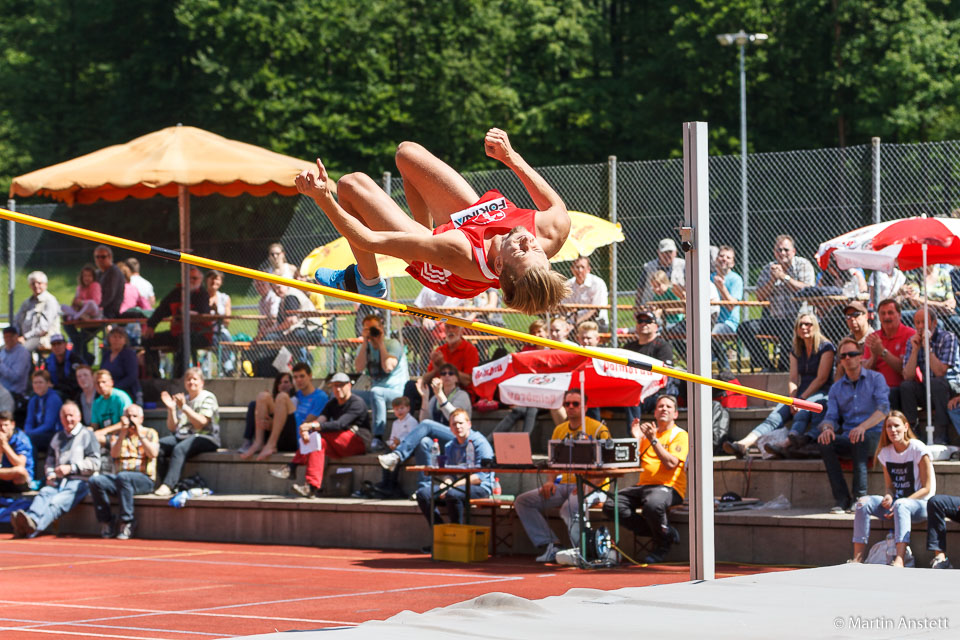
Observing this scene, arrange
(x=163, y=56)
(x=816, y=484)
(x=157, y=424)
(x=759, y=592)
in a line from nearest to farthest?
1. (x=759, y=592)
2. (x=816, y=484)
3. (x=157, y=424)
4. (x=163, y=56)

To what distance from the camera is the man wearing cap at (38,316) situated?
1341 centimetres

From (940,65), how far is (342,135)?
1423cm

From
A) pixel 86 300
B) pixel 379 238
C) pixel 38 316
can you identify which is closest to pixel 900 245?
pixel 379 238

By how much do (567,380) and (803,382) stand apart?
187cm

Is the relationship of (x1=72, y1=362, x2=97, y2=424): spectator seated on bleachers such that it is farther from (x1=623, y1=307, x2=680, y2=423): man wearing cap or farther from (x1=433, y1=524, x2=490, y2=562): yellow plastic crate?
(x1=623, y1=307, x2=680, y2=423): man wearing cap

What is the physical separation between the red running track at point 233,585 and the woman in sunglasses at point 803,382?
1.16 meters

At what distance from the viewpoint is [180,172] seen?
40.1 feet

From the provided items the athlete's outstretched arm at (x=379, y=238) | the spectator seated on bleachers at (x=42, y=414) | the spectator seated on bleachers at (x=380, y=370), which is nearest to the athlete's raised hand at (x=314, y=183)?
the athlete's outstretched arm at (x=379, y=238)

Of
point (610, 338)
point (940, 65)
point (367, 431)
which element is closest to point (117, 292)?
point (367, 431)

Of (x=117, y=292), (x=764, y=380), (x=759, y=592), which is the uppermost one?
(x=117, y=292)

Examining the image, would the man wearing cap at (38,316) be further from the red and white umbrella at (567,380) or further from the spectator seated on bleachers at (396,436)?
the red and white umbrella at (567,380)

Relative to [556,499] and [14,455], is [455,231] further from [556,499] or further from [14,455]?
[14,455]

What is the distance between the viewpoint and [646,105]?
106 feet

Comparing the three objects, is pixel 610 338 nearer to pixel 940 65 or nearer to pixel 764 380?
pixel 764 380
